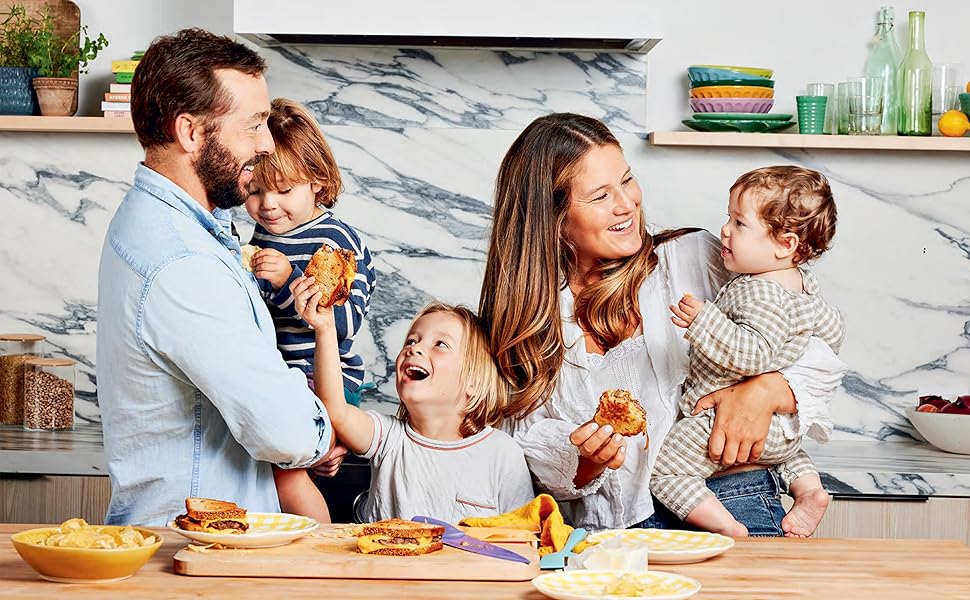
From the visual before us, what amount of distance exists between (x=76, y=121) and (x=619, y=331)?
5.32 ft

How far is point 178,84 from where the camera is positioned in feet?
5.70

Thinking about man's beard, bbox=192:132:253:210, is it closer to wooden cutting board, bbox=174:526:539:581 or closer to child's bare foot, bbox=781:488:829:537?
wooden cutting board, bbox=174:526:539:581

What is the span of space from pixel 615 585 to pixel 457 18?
5.56 ft

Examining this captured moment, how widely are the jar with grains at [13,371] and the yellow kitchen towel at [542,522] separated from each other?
5.70 ft

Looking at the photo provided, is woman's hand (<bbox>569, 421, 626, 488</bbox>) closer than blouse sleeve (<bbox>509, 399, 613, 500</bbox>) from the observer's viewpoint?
Yes

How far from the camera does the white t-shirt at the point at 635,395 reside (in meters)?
2.05

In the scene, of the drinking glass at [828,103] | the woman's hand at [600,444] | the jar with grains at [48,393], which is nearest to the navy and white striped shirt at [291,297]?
the woman's hand at [600,444]

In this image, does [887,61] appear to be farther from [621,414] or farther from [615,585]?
[615,585]

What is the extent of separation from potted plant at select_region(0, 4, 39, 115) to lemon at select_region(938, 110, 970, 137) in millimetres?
2354

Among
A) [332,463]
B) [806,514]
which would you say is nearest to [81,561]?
[332,463]

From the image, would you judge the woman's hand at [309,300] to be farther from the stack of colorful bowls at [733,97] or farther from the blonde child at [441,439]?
the stack of colorful bowls at [733,97]

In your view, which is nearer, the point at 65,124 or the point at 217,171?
the point at 217,171

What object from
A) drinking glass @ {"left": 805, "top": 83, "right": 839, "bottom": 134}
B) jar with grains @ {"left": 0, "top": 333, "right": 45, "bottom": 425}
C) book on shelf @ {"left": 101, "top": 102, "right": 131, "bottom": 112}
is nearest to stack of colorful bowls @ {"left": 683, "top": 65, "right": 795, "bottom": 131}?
drinking glass @ {"left": 805, "top": 83, "right": 839, "bottom": 134}

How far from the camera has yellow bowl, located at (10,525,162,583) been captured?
133cm
